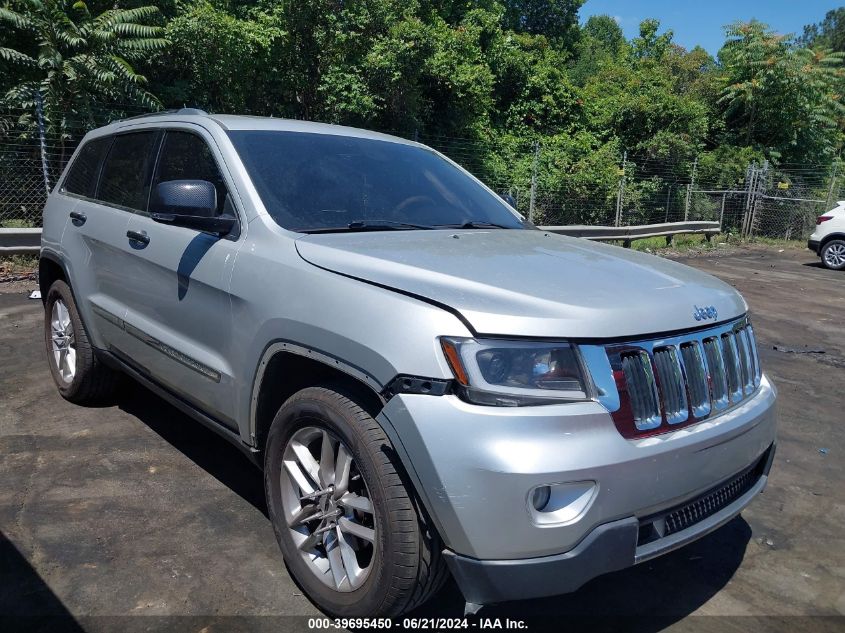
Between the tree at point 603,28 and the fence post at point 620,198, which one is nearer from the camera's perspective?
the fence post at point 620,198

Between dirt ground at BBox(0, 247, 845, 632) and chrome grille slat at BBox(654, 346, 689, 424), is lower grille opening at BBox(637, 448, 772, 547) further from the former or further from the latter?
dirt ground at BBox(0, 247, 845, 632)

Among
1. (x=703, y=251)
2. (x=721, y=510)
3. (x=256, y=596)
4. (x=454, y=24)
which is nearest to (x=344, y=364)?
(x=256, y=596)

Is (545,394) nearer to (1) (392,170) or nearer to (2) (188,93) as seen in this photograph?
(1) (392,170)

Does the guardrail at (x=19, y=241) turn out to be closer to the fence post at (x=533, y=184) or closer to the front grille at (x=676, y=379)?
the front grille at (x=676, y=379)

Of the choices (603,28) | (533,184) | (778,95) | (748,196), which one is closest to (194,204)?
(533,184)

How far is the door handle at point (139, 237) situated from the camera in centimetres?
356

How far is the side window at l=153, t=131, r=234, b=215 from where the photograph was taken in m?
3.22

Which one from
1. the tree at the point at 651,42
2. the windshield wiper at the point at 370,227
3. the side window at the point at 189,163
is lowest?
the windshield wiper at the point at 370,227

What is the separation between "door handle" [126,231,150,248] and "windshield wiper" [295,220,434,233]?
110 cm

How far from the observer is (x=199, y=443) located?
4160mm

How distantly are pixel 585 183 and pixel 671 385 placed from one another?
571 inches

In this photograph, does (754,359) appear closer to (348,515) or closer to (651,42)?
(348,515)

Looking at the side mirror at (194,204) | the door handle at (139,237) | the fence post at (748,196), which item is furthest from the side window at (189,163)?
the fence post at (748,196)

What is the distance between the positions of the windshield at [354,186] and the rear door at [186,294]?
0.21 m
